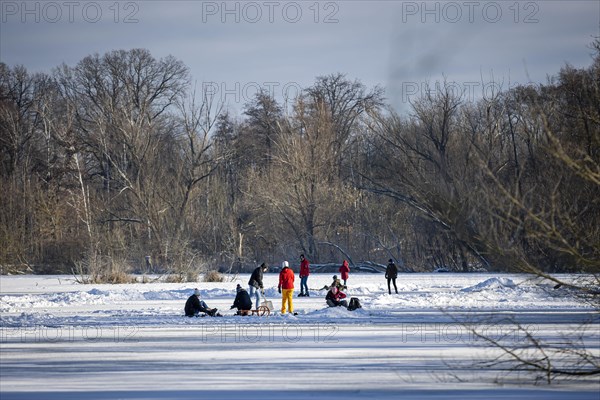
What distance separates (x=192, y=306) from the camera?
23609mm

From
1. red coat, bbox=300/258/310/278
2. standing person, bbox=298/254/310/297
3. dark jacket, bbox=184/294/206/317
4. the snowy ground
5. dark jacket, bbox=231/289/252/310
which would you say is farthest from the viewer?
standing person, bbox=298/254/310/297

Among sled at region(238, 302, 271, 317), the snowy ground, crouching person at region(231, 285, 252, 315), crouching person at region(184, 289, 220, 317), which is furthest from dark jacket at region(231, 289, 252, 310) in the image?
crouching person at region(184, 289, 220, 317)

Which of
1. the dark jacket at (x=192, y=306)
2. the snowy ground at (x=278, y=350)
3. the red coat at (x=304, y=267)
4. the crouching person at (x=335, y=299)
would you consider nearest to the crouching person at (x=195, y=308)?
the dark jacket at (x=192, y=306)

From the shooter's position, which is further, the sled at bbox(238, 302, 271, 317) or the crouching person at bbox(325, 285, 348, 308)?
the crouching person at bbox(325, 285, 348, 308)

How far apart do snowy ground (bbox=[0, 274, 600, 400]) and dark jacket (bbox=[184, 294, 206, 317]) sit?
0.36 metres

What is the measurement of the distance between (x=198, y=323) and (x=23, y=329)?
4.50 metres

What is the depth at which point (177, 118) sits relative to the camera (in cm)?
7444

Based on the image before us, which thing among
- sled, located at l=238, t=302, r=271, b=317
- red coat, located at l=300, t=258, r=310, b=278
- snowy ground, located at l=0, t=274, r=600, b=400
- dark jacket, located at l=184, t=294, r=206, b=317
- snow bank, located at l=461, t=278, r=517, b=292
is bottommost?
snowy ground, located at l=0, t=274, r=600, b=400

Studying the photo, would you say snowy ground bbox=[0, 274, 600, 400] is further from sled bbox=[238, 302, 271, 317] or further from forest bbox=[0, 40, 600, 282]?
forest bbox=[0, 40, 600, 282]

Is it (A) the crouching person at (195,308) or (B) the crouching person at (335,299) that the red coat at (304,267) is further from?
(A) the crouching person at (195,308)

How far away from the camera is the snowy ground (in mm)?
11891

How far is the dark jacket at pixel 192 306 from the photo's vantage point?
23.5 meters

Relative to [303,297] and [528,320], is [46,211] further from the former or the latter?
[528,320]

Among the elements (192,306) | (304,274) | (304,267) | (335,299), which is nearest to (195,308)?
(192,306)
